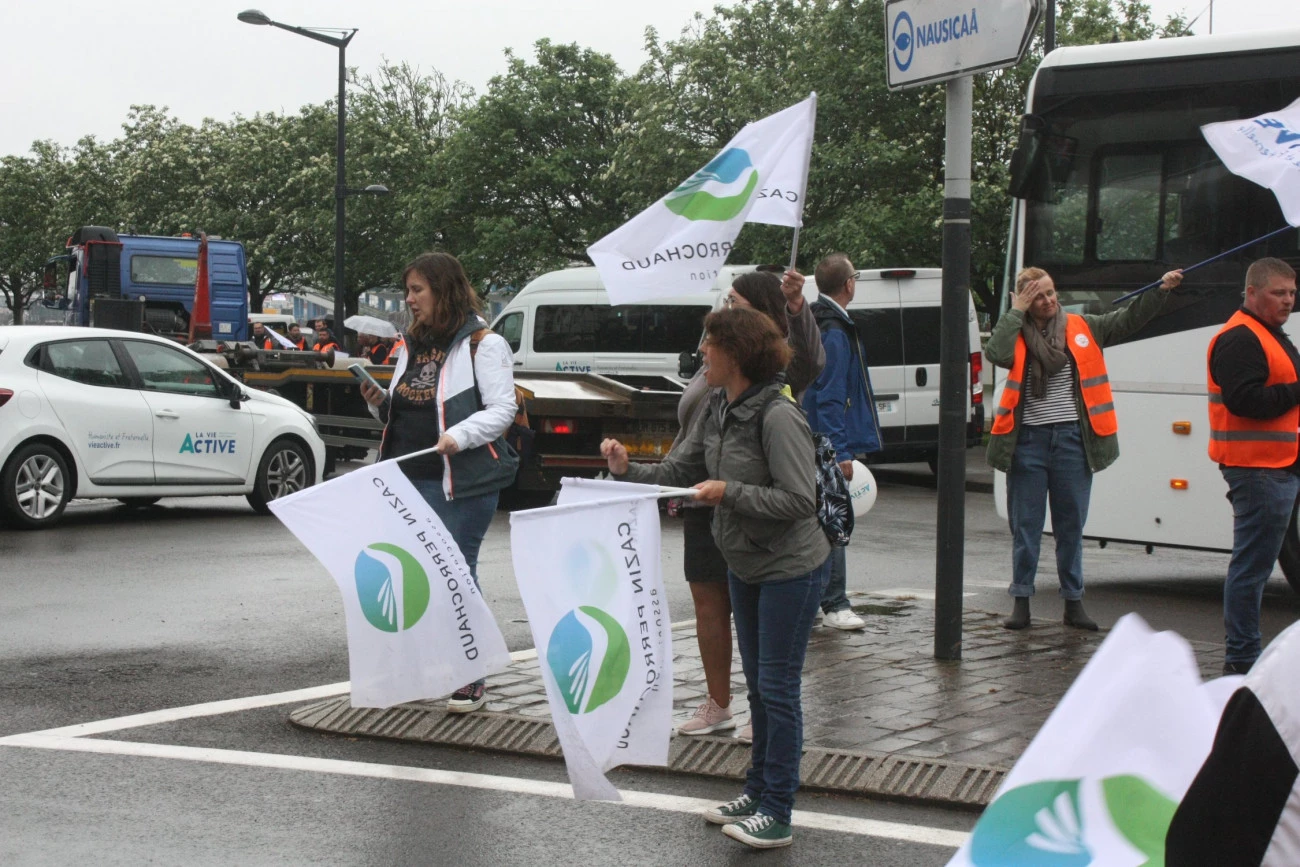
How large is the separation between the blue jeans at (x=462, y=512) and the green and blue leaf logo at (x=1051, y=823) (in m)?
4.61

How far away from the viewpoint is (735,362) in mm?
4766

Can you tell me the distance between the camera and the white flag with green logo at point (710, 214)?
21.8 ft

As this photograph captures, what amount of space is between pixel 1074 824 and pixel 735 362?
3.02m

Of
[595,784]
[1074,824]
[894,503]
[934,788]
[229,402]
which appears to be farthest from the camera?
[894,503]

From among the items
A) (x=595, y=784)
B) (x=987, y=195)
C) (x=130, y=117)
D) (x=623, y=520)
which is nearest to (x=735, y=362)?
(x=623, y=520)

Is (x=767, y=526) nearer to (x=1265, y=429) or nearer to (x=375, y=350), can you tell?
(x=1265, y=429)

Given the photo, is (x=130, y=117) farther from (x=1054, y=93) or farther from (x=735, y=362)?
(x=735, y=362)

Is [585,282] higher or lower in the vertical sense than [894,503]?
higher

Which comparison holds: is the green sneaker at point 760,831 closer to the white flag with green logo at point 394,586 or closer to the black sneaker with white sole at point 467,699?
the white flag with green logo at point 394,586

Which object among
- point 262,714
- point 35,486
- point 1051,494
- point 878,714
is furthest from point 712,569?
point 35,486

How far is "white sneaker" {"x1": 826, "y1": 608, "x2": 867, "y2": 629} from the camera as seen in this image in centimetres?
804

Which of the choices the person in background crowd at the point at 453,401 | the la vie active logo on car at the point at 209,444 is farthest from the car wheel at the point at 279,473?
the person in background crowd at the point at 453,401

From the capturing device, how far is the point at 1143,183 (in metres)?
9.89

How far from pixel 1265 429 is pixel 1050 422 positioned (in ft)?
5.02
